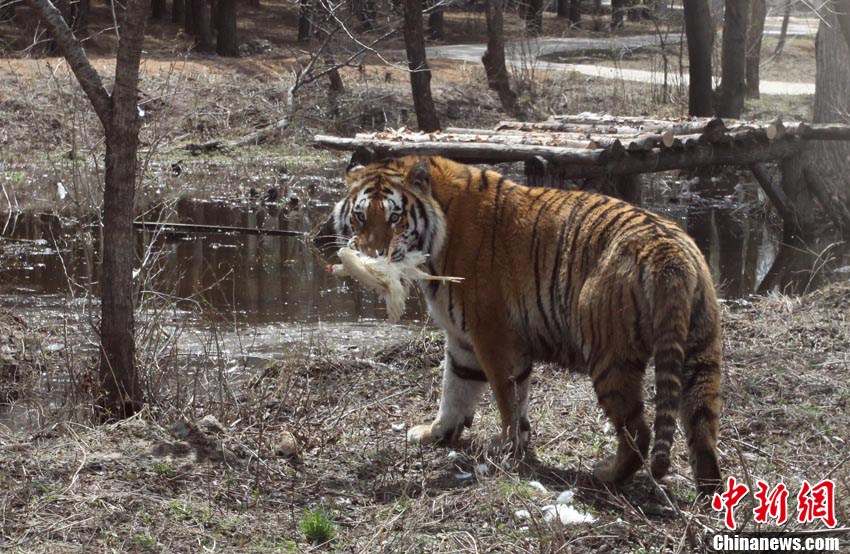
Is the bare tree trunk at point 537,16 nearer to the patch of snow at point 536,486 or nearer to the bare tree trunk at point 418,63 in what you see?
the bare tree trunk at point 418,63

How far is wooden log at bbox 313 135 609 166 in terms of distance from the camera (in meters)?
10.0

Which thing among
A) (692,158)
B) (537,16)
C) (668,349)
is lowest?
(668,349)

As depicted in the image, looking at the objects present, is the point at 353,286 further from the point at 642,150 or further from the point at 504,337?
the point at 504,337

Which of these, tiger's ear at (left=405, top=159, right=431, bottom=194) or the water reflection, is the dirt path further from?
tiger's ear at (left=405, top=159, right=431, bottom=194)

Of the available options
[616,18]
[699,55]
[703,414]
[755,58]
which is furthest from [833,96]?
[616,18]

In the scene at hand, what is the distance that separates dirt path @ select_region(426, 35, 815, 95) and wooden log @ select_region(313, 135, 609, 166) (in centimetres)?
1188

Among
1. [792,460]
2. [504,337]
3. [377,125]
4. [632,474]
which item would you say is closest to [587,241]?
[504,337]

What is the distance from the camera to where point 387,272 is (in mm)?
4910

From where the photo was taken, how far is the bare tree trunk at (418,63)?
17422mm

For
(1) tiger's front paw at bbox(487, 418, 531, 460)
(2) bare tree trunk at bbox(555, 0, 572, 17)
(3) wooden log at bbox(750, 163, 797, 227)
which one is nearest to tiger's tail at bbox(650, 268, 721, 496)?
(1) tiger's front paw at bbox(487, 418, 531, 460)

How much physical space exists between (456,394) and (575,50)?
2607 cm

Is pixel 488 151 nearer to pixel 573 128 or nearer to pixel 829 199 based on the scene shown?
pixel 573 128

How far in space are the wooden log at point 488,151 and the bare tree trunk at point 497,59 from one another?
1132cm

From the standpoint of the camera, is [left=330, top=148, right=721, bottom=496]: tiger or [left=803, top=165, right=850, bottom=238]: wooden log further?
[left=803, top=165, right=850, bottom=238]: wooden log
